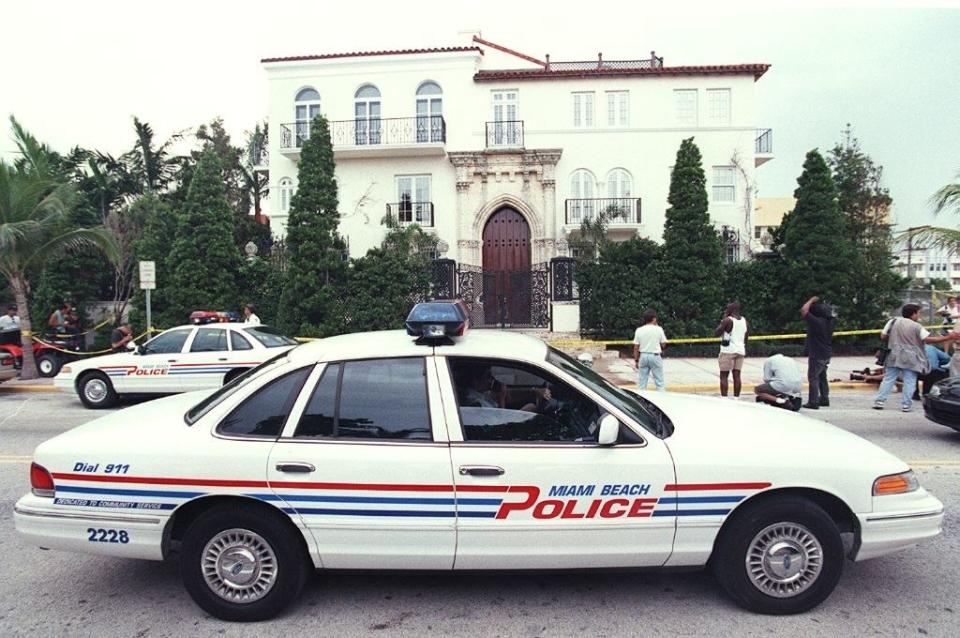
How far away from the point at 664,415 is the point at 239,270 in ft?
62.3

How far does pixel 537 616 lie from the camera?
3549mm

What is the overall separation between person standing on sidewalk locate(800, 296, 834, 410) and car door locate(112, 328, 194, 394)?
35.0 feet

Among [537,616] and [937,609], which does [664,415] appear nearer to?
[537,616]

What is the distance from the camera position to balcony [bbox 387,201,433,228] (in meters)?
24.8

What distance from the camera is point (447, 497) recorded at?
11.2 ft

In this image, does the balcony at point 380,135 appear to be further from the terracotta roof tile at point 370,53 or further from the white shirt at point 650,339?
the white shirt at point 650,339

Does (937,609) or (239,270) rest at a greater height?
(239,270)

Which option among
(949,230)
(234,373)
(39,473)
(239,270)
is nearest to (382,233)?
(239,270)

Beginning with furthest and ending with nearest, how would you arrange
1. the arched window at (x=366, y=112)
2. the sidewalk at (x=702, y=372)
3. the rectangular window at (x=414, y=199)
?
the rectangular window at (x=414, y=199), the arched window at (x=366, y=112), the sidewalk at (x=702, y=372)

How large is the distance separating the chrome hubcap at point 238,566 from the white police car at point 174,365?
758 centimetres

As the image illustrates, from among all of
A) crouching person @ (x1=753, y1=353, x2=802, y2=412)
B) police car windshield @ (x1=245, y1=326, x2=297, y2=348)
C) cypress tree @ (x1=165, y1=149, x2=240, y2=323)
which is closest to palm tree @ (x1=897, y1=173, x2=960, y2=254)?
crouching person @ (x1=753, y1=353, x2=802, y2=412)

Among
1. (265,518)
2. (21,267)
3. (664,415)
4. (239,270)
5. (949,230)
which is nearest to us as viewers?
(265,518)

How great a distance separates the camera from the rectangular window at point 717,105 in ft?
79.1

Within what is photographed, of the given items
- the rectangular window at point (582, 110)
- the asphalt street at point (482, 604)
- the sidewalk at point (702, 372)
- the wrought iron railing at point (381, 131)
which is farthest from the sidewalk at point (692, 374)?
the wrought iron railing at point (381, 131)
